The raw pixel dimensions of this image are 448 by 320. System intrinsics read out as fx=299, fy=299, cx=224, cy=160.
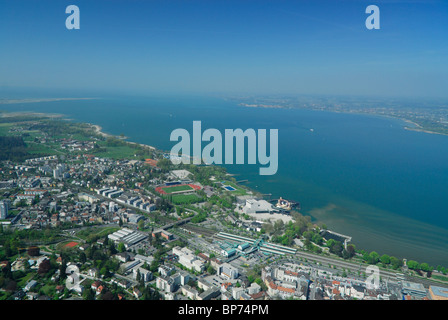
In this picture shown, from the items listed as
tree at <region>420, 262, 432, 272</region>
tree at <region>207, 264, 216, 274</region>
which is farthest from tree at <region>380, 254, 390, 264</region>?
tree at <region>207, 264, 216, 274</region>

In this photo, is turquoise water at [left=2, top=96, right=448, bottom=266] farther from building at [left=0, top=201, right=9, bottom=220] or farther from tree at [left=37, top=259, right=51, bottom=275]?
building at [left=0, top=201, right=9, bottom=220]

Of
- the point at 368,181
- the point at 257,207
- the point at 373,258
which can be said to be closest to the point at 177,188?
the point at 257,207

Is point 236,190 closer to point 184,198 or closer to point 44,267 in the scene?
point 184,198

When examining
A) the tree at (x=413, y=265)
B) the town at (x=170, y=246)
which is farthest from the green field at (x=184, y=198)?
the tree at (x=413, y=265)

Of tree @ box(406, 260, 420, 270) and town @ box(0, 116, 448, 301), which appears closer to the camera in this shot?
town @ box(0, 116, 448, 301)

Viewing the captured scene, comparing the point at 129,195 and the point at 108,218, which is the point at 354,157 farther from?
the point at 108,218

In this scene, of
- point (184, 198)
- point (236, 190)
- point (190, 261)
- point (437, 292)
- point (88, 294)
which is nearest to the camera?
point (88, 294)

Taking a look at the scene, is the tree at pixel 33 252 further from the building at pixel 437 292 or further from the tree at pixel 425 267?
the tree at pixel 425 267
